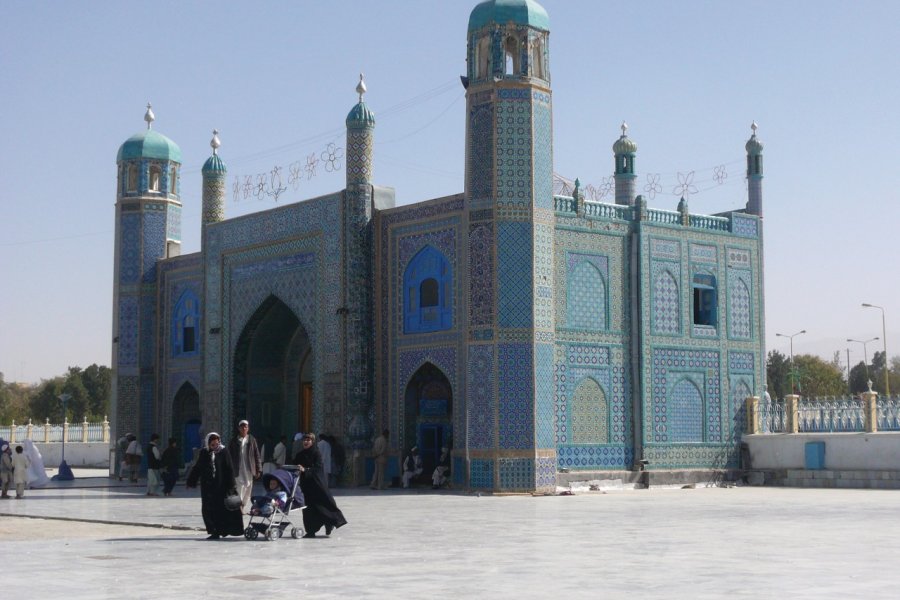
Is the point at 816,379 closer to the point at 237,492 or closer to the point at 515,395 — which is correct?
the point at 515,395

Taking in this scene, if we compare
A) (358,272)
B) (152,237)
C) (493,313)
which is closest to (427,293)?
(358,272)

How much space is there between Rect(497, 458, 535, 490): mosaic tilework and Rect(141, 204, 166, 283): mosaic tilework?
13.5m

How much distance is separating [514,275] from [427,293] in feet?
9.23

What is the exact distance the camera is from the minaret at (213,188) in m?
30.5

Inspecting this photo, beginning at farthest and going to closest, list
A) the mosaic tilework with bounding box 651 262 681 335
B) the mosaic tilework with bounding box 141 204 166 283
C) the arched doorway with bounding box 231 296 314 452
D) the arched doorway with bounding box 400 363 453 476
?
the mosaic tilework with bounding box 141 204 166 283, the arched doorway with bounding box 231 296 314 452, the mosaic tilework with bounding box 651 262 681 335, the arched doorway with bounding box 400 363 453 476

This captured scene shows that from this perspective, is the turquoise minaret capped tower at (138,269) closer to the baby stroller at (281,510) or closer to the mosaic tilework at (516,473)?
the mosaic tilework at (516,473)

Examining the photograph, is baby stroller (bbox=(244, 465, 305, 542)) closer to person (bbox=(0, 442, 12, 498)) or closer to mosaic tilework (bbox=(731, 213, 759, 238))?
person (bbox=(0, 442, 12, 498))

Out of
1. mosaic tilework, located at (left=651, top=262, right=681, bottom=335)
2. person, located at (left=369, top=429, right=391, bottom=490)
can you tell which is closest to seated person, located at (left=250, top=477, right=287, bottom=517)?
person, located at (left=369, top=429, right=391, bottom=490)

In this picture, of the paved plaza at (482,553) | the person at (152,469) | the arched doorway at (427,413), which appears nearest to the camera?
the paved plaza at (482,553)

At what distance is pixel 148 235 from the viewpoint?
31.9 metres

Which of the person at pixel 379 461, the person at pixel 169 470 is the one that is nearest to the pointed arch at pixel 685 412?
the person at pixel 379 461

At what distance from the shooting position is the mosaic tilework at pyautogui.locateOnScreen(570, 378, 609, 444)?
78.8ft

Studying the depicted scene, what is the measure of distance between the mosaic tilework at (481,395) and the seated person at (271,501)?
9.40 metres

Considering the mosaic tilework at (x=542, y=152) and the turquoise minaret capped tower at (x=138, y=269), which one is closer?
the mosaic tilework at (x=542, y=152)
